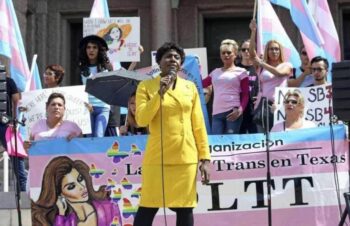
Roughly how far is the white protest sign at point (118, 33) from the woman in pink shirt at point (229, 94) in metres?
1.64

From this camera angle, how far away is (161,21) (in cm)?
1573

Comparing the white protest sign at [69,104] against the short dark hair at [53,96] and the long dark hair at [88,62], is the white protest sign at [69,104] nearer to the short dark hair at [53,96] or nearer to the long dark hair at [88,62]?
the short dark hair at [53,96]

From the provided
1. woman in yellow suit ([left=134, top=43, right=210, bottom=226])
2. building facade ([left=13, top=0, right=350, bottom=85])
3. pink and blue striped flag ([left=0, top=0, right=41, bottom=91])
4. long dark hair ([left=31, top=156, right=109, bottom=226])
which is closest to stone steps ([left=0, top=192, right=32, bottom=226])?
long dark hair ([left=31, top=156, right=109, bottom=226])

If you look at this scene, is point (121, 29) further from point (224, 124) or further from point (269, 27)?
point (224, 124)

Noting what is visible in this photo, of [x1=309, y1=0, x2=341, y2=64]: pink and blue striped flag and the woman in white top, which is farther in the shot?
[x1=309, y1=0, x2=341, y2=64]: pink and blue striped flag

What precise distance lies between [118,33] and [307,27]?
239cm

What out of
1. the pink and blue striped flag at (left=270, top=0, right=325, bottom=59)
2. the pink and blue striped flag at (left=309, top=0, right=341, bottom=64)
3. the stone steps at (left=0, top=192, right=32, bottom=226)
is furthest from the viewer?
the pink and blue striped flag at (left=309, top=0, right=341, bottom=64)

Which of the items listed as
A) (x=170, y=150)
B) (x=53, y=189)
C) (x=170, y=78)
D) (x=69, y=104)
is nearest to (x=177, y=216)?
(x=170, y=150)

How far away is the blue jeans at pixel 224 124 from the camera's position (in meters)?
9.03

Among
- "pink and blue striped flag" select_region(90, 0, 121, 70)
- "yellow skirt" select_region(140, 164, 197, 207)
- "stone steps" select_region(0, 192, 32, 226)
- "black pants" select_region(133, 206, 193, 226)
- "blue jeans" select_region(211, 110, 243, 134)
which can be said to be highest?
"pink and blue striped flag" select_region(90, 0, 121, 70)

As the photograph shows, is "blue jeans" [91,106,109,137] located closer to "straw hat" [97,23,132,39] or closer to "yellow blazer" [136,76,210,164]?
"straw hat" [97,23,132,39]

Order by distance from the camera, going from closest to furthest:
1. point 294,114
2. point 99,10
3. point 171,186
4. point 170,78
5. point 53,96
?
point 170,78 < point 171,186 < point 294,114 < point 53,96 < point 99,10

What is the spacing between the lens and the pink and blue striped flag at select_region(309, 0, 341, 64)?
9.87 meters

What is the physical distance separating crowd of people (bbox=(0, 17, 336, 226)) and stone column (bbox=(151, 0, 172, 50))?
575 centimetres
